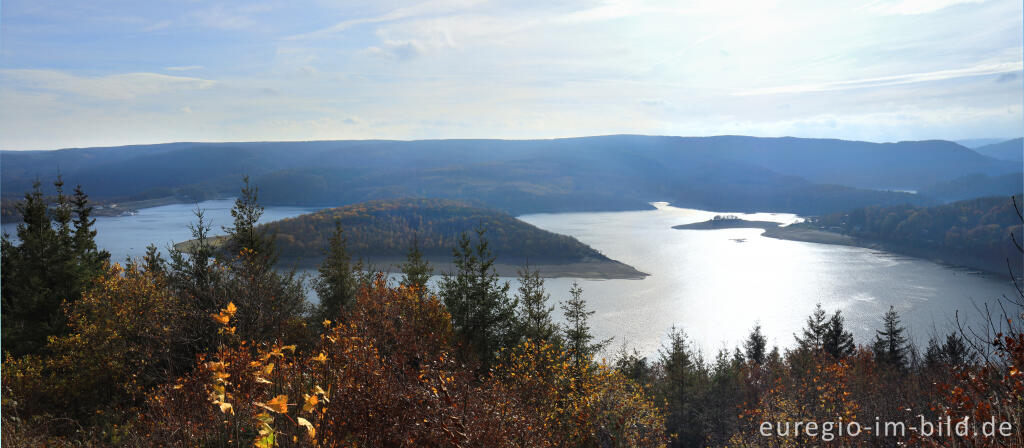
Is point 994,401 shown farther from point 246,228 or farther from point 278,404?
point 246,228

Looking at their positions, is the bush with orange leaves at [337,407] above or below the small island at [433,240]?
above

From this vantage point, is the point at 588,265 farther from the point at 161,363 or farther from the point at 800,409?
the point at 161,363

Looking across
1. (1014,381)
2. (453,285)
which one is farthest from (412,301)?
(1014,381)

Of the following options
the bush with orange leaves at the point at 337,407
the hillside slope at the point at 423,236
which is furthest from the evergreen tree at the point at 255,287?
the hillside slope at the point at 423,236

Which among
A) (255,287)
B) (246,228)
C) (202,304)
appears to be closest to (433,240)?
(246,228)

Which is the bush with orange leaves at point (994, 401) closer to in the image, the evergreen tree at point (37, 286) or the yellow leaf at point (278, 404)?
the yellow leaf at point (278, 404)

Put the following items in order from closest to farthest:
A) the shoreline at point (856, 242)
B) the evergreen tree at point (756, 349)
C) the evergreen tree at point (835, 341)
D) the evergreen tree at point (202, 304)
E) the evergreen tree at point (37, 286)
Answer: the evergreen tree at point (202, 304) < the evergreen tree at point (37, 286) < the evergreen tree at point (835, 341) < the evergreen tree at point (756, 349) < the shoreline at point (856, 242)

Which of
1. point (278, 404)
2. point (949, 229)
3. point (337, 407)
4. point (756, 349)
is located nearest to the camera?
point (278, 404)
